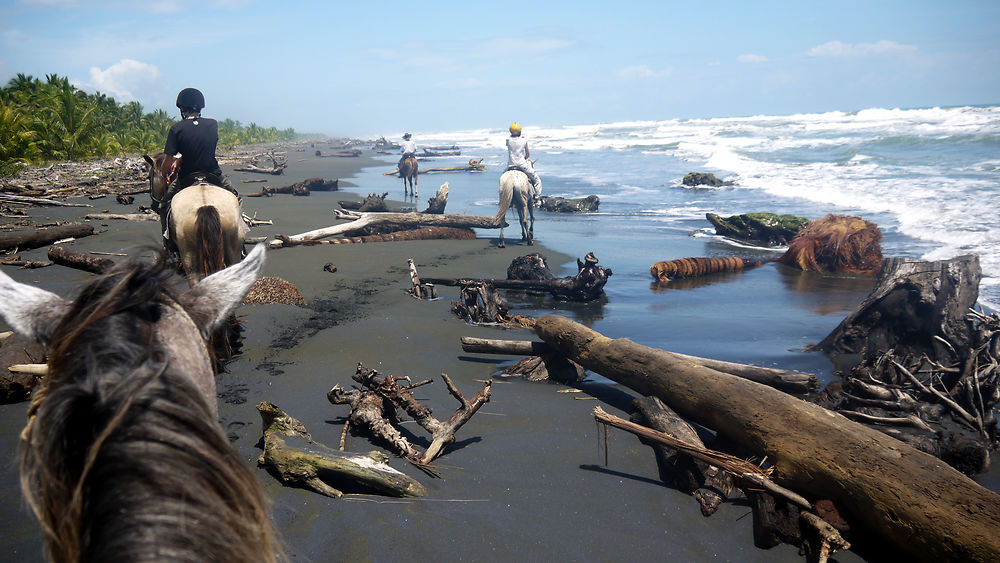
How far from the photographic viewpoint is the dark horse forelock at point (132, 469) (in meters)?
1.07

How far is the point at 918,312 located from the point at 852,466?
12.1 ft

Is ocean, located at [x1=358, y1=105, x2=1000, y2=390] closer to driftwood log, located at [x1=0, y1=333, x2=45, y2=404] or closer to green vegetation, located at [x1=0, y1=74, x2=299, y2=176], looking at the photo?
driftwood log, located at [x1=0, y1=333, x2=45, y2=404]

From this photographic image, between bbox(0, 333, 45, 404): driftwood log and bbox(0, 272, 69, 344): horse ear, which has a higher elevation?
bbox(0, 272, 69, 344): horse ear

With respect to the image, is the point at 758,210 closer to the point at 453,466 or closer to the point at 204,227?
the point at 204,227

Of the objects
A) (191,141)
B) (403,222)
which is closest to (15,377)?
(191,141)

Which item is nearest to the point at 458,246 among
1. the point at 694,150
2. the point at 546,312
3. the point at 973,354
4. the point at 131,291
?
the point at 546,312

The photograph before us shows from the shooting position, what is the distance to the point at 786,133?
5506cm

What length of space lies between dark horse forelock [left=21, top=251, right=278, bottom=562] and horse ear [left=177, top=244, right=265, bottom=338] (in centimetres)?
43

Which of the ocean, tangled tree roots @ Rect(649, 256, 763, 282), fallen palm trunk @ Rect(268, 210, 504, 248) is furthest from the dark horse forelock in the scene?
fallen palm trunk @ Rect(268, 210, 504, 248)

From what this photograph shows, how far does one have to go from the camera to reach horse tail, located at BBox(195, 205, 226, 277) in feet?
20.8

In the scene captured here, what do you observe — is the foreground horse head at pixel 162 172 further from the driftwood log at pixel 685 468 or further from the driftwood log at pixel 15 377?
the driftwood log at pixel 685 468

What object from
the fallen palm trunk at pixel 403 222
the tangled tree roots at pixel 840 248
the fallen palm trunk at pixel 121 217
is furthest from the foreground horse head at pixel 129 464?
the fallen palm trunk at pixel 121 217

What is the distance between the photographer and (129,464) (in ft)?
3.62

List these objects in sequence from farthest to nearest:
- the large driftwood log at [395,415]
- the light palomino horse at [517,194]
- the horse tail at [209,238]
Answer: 1. the light palomino horse at [517,194]
2. the horse tail at [209,238]
3. the large driftwood log at [395,415]
